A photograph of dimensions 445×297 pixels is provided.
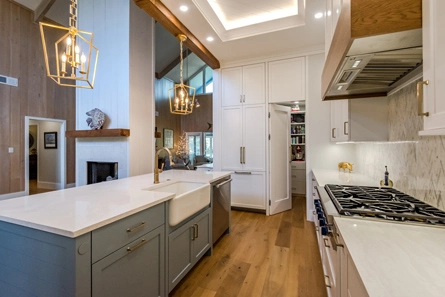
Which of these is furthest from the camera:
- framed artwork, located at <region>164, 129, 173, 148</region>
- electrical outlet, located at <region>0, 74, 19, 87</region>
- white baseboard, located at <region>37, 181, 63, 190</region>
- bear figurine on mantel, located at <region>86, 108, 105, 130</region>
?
framed artwork, located at <region>164, 129, 173, 148</region>

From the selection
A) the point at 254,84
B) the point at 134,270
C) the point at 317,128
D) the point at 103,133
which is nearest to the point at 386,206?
the point at 134,270

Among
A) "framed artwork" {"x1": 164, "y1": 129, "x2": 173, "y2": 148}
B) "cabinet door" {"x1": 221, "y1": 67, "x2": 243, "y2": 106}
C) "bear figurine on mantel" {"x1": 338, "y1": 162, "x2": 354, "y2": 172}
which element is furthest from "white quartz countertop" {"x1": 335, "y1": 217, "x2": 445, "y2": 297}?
"framed artwork" {"x1": 164, "y1": 129, "x2": 173, "y2": 148}

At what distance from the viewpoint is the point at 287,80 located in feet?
11.9

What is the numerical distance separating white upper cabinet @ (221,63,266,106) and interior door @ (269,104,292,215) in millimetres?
367

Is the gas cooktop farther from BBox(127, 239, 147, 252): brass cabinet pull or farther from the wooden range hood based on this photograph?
BBox(127, 239, 147, 252): brass cabinet pull

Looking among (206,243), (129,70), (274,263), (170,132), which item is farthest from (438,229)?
(170,132)

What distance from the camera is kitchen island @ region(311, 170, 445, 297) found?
0.62 m

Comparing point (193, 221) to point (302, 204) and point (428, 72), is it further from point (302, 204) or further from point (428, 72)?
point (302, 204)

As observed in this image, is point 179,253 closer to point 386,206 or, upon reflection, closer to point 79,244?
point 79,244

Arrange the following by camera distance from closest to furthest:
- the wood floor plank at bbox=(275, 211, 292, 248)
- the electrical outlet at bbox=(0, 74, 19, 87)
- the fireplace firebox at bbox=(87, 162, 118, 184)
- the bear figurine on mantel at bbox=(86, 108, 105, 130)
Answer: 1. the wood floor plank at bbox=(275, 211, 292, 248)
2. the bear figurine on mantel at bbox=(86, 108, 105, 130)
3. the fireplace firebox at bbox=(87, 162, 118, 184)
4. the electrical outlet at bbox=(0, 74, 19, 87)

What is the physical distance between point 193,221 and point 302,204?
10.5ft

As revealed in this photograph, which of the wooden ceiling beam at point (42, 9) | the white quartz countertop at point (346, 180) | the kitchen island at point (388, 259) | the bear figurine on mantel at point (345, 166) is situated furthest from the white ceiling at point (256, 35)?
the wooden ceiling beam at point (42, 9)

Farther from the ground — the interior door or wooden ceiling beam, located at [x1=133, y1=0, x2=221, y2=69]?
wooden ceiling beam, located at [x1=133, y1=0, x2=221, y2=69]

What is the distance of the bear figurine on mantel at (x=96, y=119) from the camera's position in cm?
391
